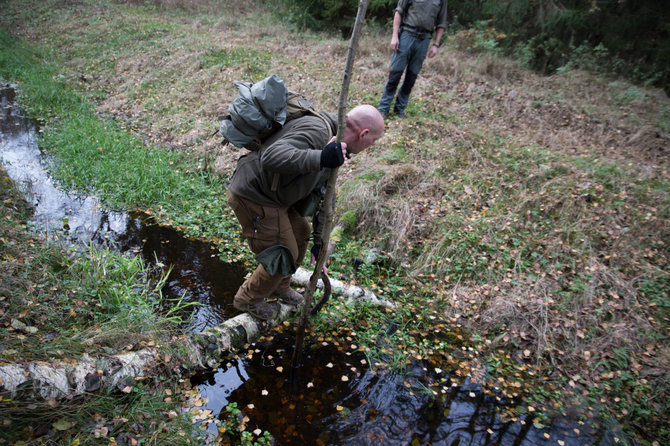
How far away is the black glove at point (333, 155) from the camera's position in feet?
7.18

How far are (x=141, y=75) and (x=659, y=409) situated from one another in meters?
12.0

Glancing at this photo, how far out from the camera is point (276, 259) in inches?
120

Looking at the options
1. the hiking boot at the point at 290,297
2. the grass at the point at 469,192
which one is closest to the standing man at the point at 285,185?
the hiking boot at the point at 290,297

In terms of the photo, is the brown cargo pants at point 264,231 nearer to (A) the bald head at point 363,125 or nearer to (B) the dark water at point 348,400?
(B) the dark water at point 348,400

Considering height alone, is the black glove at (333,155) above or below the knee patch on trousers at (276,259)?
above

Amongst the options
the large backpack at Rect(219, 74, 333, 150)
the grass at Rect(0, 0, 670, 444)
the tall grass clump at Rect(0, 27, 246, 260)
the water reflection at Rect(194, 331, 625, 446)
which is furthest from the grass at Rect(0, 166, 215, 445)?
the large backpack at Rect(219, 74, 333, 150)

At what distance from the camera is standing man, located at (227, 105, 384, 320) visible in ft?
7.86

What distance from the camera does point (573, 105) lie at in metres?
7.77

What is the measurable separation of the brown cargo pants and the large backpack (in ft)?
1.86

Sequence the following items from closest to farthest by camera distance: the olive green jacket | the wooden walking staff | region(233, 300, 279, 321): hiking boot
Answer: the wooden walking staff, the olive green jacket, region(233, 300, 279, 321): hiking boot

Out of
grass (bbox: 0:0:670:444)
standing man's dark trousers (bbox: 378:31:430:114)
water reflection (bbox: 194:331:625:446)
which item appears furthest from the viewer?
standing man's dark trousers (bbox: 378:31:430:114)

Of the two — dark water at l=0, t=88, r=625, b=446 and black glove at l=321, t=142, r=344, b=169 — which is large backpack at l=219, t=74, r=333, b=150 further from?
dark water at l=0, t=88, r=625, b=446

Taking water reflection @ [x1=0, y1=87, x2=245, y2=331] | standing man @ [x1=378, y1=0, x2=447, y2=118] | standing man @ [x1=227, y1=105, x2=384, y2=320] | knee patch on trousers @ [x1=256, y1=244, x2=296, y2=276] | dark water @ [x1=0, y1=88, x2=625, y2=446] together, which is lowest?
water reflection @ [x1=0, y1=87, x2=245, y2=331]

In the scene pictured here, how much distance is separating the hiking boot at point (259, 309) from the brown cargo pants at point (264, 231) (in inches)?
2.4
